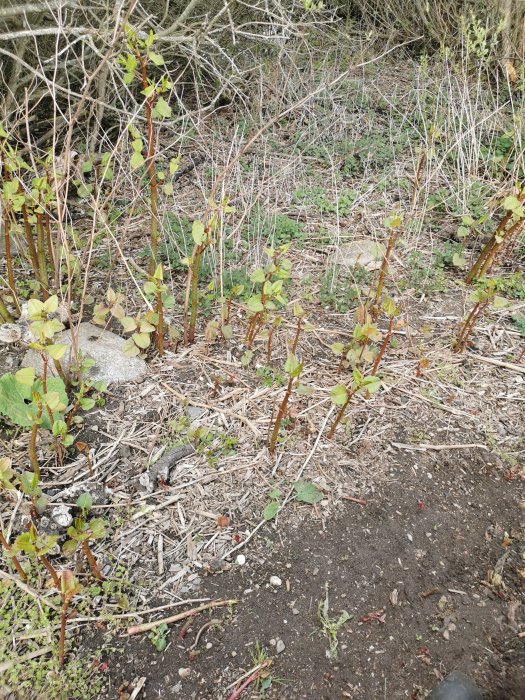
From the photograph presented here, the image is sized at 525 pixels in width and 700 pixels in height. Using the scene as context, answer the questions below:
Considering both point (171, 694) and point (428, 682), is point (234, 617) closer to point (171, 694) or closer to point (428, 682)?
point (171, 694)

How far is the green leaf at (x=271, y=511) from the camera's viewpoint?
76.4 inches

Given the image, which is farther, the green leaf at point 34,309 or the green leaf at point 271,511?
the green leaf at point 271,511

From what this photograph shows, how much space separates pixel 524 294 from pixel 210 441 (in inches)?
78.8

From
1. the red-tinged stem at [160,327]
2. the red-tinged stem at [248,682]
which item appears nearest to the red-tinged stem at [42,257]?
the red-tinged stem at [160,327]

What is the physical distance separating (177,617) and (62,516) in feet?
1.77

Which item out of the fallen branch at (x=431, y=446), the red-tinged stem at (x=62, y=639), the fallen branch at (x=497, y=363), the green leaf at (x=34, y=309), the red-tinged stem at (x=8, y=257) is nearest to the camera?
the red-tinged stem at (x=62, y=639)

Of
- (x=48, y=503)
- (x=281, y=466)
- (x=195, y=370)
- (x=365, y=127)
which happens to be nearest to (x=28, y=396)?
(x=48, y=503)

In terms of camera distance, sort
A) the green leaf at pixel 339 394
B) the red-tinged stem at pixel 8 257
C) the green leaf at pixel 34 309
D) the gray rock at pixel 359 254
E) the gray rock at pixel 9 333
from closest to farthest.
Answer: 1. the green leaf at pixel 34 309
2. the green leaf at pixel 339 394
3. the red-tinged stem at pixel 8 257
4. the gray rock at pixel 9 333
5. the gray rock at pixel 359 254

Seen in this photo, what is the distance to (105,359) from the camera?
2396mm

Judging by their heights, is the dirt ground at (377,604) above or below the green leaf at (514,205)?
below

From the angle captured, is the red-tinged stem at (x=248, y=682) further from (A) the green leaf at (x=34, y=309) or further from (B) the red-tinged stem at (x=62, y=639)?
(A) the green leaf at (x=34, y=309)

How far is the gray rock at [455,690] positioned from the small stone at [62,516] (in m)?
1.28

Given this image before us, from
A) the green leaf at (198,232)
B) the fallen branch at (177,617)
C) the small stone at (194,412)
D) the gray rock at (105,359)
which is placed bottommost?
the fallen branch at (177,617)

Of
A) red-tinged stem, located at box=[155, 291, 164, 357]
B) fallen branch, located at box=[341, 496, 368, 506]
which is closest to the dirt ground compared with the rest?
fallen branch, located at box=[341, 496, 368, 506]
